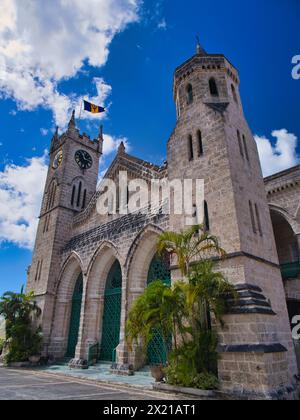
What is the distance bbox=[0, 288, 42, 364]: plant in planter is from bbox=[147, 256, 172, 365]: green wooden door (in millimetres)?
6973

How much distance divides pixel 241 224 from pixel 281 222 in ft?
30.2

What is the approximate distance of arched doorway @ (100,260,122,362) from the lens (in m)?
13.0

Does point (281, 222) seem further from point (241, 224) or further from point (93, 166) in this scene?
point (93, 166)

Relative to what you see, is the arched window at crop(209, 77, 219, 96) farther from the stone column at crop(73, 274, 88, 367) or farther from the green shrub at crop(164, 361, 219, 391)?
the stone column at crop(73, 274, 88, 367)

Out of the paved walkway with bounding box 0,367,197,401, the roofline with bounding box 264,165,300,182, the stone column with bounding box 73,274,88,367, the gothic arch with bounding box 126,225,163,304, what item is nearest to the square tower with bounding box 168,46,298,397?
the paved walkway with bounding box 0,367,197,401

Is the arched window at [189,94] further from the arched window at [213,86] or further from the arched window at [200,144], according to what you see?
the arched window at [200,144]

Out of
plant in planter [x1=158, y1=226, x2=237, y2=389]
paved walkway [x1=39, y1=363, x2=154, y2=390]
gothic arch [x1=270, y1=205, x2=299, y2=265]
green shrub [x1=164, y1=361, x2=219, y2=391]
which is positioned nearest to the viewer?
green shrub [x1=164, y1=361, x2=219, y2=391]

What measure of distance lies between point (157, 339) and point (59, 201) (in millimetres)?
10996

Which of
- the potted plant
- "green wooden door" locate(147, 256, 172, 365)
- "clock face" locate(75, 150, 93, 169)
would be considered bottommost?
the potted plant

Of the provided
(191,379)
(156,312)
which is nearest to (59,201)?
(156,312)

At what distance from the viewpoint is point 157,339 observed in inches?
431
